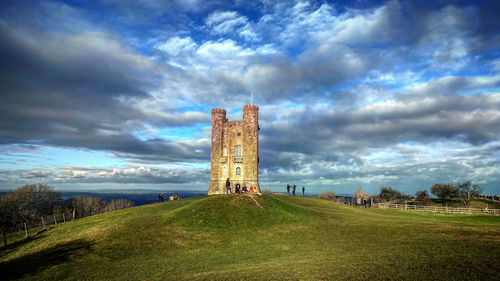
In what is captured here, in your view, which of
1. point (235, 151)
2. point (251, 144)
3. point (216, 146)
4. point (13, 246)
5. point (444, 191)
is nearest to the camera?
point (13, 246)

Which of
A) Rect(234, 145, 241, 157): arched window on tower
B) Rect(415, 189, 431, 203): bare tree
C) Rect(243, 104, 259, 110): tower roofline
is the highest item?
Rect(243, 104, 259, 110): tower roofline

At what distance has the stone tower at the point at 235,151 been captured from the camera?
6009 centimetres

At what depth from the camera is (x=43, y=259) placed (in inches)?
824

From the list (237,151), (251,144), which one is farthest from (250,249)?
(237,151)

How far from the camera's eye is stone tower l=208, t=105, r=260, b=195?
60.1m

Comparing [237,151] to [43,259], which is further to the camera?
[237,151]

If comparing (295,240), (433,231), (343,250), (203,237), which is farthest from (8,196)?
(433,231)

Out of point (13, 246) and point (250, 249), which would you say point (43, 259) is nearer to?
point (13, 246)

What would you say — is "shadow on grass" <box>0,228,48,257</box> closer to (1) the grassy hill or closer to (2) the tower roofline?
(1) the grassy hill

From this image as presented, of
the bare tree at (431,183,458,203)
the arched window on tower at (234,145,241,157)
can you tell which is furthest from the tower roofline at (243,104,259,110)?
the bare tree at (431,183,458,203)

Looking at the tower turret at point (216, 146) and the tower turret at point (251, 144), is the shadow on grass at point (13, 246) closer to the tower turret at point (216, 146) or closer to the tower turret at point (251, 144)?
the tower turret at point (216, 146)

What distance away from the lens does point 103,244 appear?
23.0 m

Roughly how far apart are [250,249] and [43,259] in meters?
15.5

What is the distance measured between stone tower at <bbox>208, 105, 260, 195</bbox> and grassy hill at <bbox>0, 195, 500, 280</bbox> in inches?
1065
